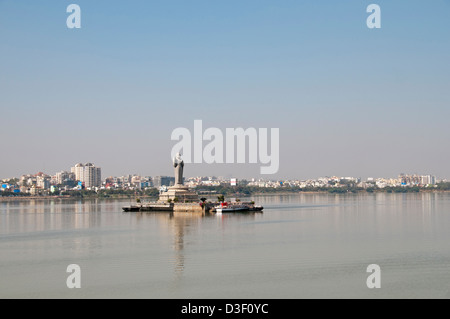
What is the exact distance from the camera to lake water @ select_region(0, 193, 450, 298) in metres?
9.91

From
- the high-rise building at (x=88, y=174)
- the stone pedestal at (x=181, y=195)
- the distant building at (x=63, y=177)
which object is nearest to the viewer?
the stone pedestal at (x=181, y=195)

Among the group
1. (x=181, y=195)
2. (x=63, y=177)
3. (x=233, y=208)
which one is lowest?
(x=233, y=208)

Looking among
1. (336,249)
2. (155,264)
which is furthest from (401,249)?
(155,264)

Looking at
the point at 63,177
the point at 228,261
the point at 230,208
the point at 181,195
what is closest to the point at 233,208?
the point at 230,208

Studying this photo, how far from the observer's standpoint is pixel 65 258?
1362cm

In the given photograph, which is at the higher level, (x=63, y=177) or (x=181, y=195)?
(x=63, y=177)

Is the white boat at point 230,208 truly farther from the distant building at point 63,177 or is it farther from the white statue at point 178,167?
the distant building at point 63,177

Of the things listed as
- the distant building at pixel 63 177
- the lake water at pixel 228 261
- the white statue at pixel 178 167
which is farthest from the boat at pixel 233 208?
the distant building at pixel 63 177

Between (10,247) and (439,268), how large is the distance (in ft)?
37.7

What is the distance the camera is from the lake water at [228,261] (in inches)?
390

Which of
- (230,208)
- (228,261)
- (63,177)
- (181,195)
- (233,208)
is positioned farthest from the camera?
(63,177)

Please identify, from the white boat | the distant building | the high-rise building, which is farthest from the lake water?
the high-rise building

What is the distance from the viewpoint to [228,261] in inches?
505

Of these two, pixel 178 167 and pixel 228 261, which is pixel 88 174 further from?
pixel 228 261
